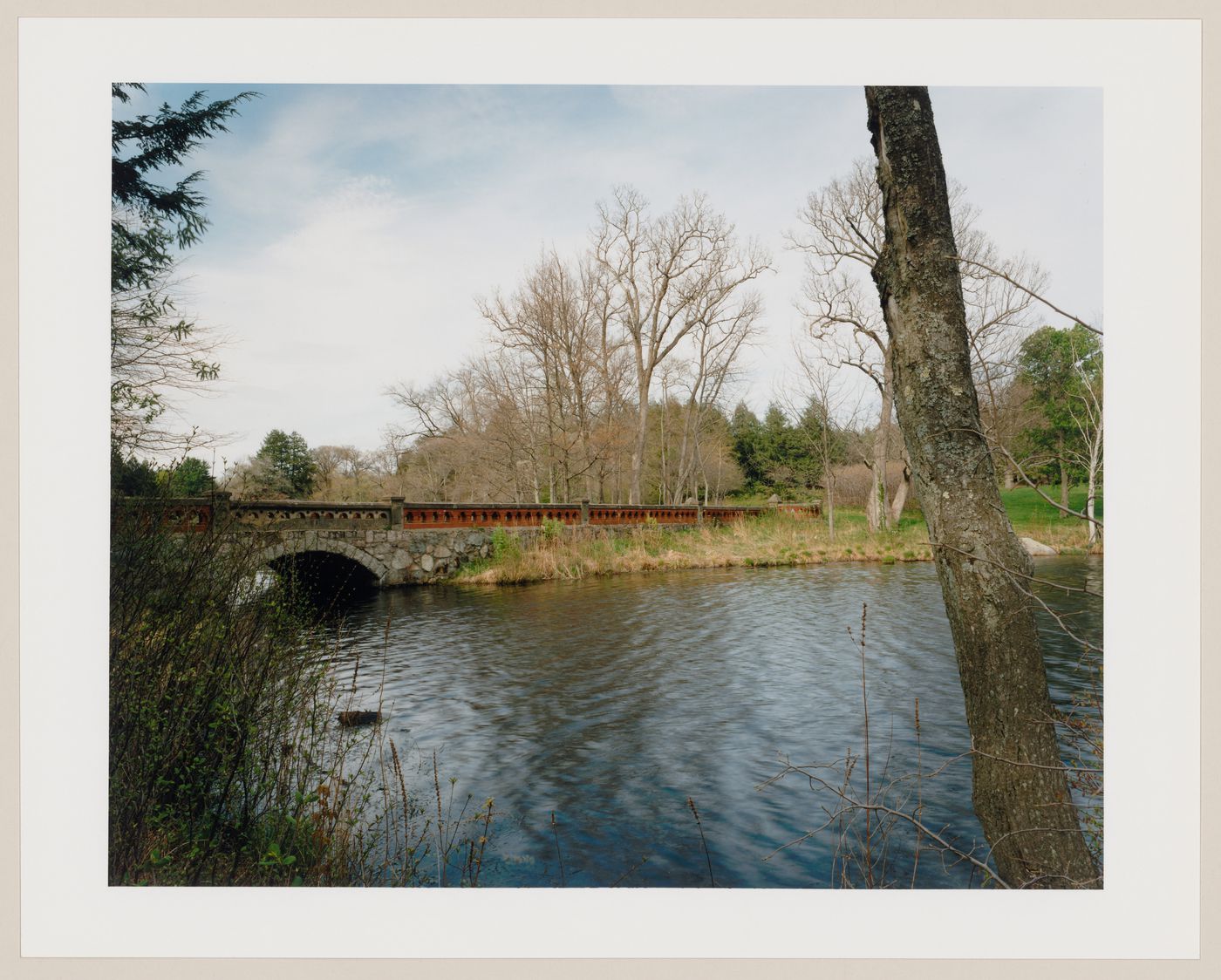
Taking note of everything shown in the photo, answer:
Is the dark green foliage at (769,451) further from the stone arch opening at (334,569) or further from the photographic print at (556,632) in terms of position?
the photographic print at (556,632)

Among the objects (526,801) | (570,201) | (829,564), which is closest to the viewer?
(526,801)

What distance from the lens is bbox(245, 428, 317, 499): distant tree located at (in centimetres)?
844

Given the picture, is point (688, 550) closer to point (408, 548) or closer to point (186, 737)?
point (408, 548)

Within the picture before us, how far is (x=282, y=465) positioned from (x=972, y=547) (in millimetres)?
12301

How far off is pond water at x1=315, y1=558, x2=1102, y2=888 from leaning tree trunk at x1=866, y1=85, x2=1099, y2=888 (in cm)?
32

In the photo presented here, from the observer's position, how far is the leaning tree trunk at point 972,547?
7.46ft

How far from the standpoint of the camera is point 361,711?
5.84 m

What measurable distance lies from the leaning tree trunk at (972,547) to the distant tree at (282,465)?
5464mm

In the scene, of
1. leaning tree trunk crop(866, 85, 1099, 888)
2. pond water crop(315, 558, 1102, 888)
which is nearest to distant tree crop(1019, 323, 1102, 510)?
leaning tree trunk crop(866, 85, 1099, 888)

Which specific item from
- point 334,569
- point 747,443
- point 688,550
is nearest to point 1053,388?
point 688,550

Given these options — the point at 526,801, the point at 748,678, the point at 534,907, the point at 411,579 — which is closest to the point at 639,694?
the point at 748,678
